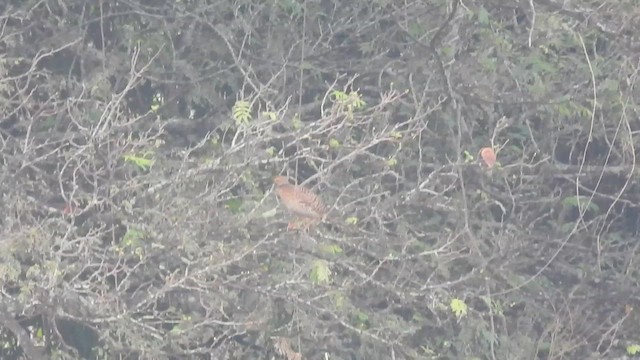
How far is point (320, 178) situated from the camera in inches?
304

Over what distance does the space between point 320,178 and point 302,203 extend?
1.44 feet

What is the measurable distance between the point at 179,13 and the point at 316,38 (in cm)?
88

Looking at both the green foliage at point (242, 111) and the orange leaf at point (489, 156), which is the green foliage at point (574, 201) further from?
the green foliage at point (242, 111)

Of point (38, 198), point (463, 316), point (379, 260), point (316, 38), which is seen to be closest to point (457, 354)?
point (463, 316)

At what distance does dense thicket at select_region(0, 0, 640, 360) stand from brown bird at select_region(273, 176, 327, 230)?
0.43 feet

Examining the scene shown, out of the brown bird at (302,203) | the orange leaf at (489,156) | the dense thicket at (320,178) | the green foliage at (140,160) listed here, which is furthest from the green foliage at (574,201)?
the green foliage at (140,160)

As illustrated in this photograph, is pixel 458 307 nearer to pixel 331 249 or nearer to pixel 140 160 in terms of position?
pixel 331 249

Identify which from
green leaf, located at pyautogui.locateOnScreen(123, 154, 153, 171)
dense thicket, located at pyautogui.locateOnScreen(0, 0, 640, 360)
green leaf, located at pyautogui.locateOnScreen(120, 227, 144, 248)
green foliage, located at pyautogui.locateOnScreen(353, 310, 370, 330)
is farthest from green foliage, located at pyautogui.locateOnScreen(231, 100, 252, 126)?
green foliage, located at pyautogui.locateOnScreen(353, 310, 370, 330)

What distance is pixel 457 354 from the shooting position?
8.73 m

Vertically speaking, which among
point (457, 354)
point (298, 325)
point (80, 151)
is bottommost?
point (457, 354)

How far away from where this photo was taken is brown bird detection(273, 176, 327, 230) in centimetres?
729

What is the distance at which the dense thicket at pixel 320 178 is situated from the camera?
290 inches

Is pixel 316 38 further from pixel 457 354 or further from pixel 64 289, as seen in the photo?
pixel 64 289

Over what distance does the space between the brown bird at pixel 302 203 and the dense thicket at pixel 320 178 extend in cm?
13
